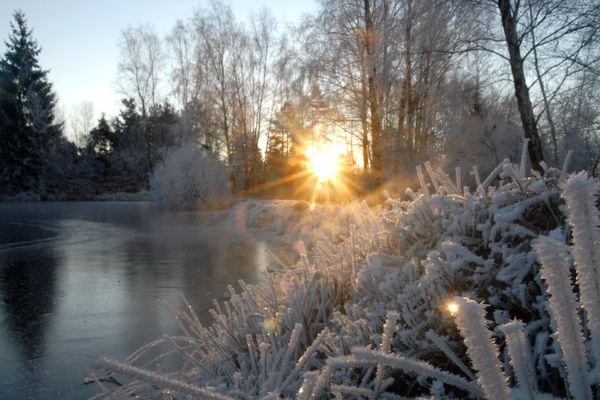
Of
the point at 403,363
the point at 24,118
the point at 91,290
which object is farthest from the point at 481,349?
the point at 24,118

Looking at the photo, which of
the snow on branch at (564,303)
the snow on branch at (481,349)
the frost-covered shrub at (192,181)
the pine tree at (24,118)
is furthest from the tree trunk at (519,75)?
the pine tree at (24,118)

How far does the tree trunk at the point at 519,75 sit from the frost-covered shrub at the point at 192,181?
14.3 meters

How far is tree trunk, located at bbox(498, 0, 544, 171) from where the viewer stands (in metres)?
8.35

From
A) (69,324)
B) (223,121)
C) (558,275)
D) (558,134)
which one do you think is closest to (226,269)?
(69,324)

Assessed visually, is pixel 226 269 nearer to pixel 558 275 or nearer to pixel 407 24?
pixel 558 275

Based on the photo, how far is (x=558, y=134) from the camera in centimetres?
1698

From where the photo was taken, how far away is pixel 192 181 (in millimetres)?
20844

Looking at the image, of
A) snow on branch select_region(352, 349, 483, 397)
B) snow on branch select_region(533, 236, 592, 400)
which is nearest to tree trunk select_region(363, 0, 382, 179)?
snow on branch select_region(352, 349, 483, 397)

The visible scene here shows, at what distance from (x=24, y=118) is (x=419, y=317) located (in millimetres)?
41171

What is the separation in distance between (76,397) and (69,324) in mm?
1875

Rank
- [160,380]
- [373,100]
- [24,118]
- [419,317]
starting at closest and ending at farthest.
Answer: [160,380]
[419,317]
[373,100]
[24,118]

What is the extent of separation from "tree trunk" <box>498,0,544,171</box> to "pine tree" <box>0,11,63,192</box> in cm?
3470

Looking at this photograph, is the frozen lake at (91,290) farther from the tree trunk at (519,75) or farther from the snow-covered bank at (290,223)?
the tree trunk at (519,75)

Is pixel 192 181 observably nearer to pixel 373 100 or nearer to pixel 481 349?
pixel 373 100
